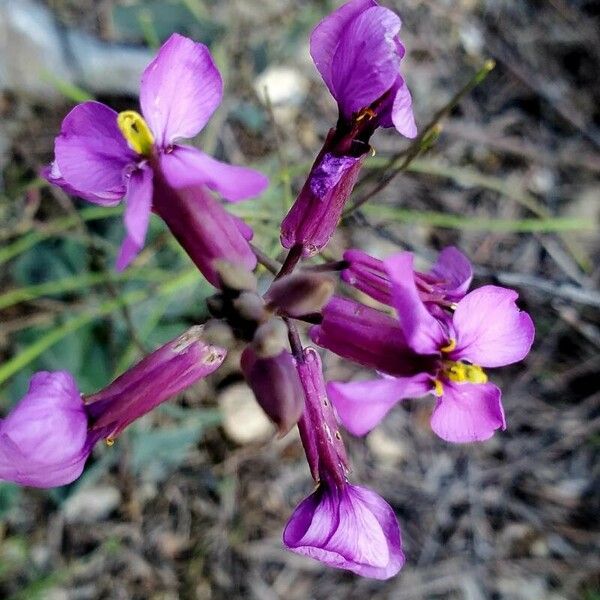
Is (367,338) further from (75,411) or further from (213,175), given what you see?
(75,411)

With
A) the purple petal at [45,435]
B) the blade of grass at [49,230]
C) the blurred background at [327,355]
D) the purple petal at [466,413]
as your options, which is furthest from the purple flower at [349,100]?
the blade of grass at [49,230]

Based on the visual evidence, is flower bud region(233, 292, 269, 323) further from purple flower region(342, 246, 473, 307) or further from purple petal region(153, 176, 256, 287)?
purple flower region(342, 246, 473, 307)

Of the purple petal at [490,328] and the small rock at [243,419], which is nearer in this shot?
the purple petal at [490,328]

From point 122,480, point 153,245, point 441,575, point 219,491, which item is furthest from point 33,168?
point 441,575

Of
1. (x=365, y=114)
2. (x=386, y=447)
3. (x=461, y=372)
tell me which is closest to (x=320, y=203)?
(x=365, y=114)

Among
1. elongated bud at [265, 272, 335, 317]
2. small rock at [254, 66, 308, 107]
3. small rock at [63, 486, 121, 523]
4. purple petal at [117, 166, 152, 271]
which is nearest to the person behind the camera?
purple petal at [117, 166, 152, 271]

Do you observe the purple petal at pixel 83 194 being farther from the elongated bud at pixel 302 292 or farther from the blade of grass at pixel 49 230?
the blade of grass at pixel 49 230

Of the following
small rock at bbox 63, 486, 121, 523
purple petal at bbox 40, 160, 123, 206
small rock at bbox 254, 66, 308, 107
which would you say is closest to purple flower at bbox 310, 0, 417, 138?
purple petal at bbox 40, 160, 123, 206
